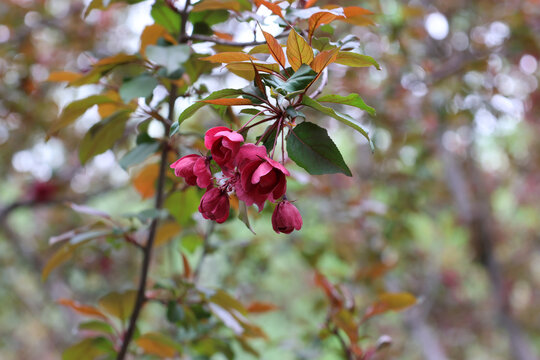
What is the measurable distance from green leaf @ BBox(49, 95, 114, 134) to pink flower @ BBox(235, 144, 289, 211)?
384 millimetres

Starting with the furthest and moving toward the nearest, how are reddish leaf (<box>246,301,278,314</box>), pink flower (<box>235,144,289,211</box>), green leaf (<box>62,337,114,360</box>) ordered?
reddish leaf (<box>246,301,278,314</box>) → green leaf (<box>62,337,114,360</box>) → pink flower (<box>235,144,289,211</box>)

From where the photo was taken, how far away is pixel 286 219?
513 millimetres

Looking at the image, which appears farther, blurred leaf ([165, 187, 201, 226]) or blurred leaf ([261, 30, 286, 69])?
blurred leaf ([165, 187, 201, 226])

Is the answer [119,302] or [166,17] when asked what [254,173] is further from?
[119,302]

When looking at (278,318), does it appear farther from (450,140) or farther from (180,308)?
(180,308)

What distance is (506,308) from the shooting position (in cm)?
248

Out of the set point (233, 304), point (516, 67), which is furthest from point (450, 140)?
point (233, 304)

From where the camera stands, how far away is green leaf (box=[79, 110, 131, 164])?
0.77m

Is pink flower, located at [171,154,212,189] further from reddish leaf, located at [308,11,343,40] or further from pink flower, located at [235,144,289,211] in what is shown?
reddish leaf, located at [308,11,343,40]

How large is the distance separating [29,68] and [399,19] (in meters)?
Result: 1.57

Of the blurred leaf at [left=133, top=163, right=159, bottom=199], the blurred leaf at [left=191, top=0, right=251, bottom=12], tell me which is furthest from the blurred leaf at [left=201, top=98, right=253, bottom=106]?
the blurred leaf at [left=133, top=163, right=159, bottom=199]

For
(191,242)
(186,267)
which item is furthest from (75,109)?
(191,242)

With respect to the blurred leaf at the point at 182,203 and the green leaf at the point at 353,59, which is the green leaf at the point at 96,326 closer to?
the blurred leaf at the point at 182,203

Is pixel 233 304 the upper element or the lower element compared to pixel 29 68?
upper
